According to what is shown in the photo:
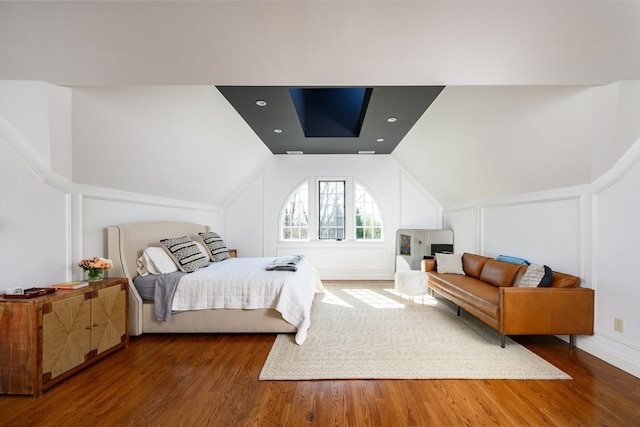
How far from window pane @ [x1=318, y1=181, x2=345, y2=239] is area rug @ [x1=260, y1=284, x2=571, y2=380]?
241 centimetres

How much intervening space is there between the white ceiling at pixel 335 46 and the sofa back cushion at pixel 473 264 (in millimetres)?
1870

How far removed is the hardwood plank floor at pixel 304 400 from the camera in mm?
1718

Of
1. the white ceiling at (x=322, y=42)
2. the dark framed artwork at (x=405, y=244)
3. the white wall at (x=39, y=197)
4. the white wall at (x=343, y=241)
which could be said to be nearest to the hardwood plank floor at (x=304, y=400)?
the white wall at (x=39, y=197)

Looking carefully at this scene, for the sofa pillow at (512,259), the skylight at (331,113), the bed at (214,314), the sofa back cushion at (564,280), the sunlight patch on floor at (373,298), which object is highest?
the skylight at (331,113)

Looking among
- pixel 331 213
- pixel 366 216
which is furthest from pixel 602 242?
pixel 331 213

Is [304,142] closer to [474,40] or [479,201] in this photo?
[479,201]

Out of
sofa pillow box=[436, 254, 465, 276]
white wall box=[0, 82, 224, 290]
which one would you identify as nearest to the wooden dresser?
white wall box=[0, 82, 224, 290]

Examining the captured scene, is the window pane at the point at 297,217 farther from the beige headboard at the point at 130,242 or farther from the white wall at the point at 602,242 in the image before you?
the white wall at the point at 602,242

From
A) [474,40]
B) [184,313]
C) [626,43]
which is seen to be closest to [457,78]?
[474,40]

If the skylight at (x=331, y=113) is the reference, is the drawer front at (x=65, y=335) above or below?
below

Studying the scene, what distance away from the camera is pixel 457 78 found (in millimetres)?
2057

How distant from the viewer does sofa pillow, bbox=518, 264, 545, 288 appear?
2741mm

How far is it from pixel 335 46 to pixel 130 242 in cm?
300

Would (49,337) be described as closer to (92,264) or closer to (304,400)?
(92,264)
